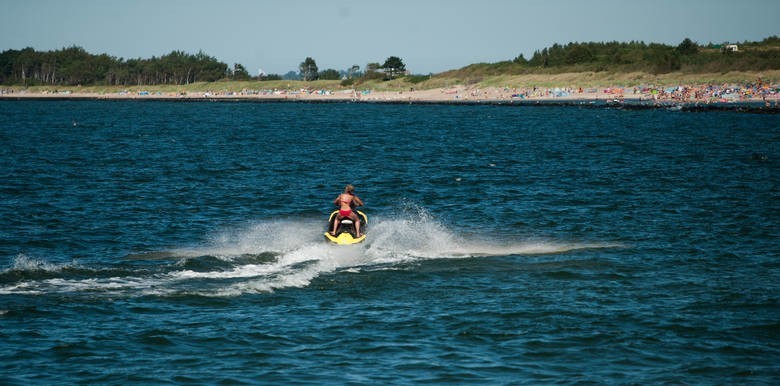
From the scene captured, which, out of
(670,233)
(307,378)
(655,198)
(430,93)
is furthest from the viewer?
(430,93)

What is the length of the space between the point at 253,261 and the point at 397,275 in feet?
15.0

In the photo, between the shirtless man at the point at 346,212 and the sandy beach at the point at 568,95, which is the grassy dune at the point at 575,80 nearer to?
the sandy beach at the point at 568,95

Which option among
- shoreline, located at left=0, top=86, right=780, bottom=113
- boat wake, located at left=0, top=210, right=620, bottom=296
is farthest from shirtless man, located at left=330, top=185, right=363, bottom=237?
Result: shoreline, located at left=0, top=86, right=780, bottom=113

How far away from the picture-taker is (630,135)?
77438 millimetres

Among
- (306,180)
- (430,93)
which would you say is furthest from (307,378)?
(430,93)

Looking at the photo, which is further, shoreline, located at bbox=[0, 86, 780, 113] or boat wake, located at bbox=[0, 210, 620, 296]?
shoreline, located at bbox=[0, 86, 780, 113]

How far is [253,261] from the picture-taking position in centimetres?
2580

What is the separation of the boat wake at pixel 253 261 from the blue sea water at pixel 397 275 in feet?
0.35

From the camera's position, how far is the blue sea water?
1714 cm

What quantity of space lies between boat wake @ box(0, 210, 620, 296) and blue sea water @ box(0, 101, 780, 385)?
0.11 m

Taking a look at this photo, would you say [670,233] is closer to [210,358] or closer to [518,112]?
[210,358]

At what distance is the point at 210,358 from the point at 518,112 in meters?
109

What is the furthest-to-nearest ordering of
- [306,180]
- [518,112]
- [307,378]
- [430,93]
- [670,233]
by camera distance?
[430,93], [518,112], [306,180], [670,233], [307,378]

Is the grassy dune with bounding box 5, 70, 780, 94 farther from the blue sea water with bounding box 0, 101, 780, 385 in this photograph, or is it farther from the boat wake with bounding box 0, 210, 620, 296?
the boat wake with bounding box 0, 210, 620, 296
